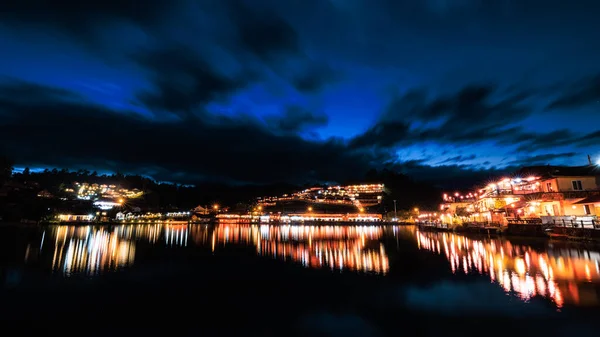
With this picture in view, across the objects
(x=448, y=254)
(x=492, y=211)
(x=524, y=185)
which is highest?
(x=524, y=185)

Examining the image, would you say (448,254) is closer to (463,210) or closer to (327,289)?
(327,289)

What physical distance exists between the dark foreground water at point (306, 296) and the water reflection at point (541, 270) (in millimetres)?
49

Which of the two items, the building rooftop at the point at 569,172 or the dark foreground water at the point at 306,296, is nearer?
the dark foreground water at the point at 306,296

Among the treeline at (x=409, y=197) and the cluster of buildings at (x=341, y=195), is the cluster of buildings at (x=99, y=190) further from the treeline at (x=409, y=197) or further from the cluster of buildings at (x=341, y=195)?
the treeline at (x=409, y=197)

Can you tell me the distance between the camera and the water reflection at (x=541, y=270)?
32.4 ft

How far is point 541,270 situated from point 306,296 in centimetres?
1148

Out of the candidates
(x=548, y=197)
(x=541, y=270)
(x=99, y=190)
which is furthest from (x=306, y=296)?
(x=99, y=190)

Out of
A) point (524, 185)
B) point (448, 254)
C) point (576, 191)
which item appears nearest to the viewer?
point (448, 254)

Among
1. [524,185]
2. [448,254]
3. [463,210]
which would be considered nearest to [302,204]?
[463,210]

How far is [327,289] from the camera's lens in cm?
1166

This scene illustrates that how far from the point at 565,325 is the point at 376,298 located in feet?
16.9

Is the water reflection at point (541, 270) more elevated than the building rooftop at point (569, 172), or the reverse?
the building rooftop at point (569, 172)

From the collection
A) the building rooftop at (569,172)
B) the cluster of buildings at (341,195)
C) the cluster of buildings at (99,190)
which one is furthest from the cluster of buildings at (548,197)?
the cluster of buildings at (99,190)

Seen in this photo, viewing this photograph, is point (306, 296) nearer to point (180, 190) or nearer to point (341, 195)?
point (341, 195)
